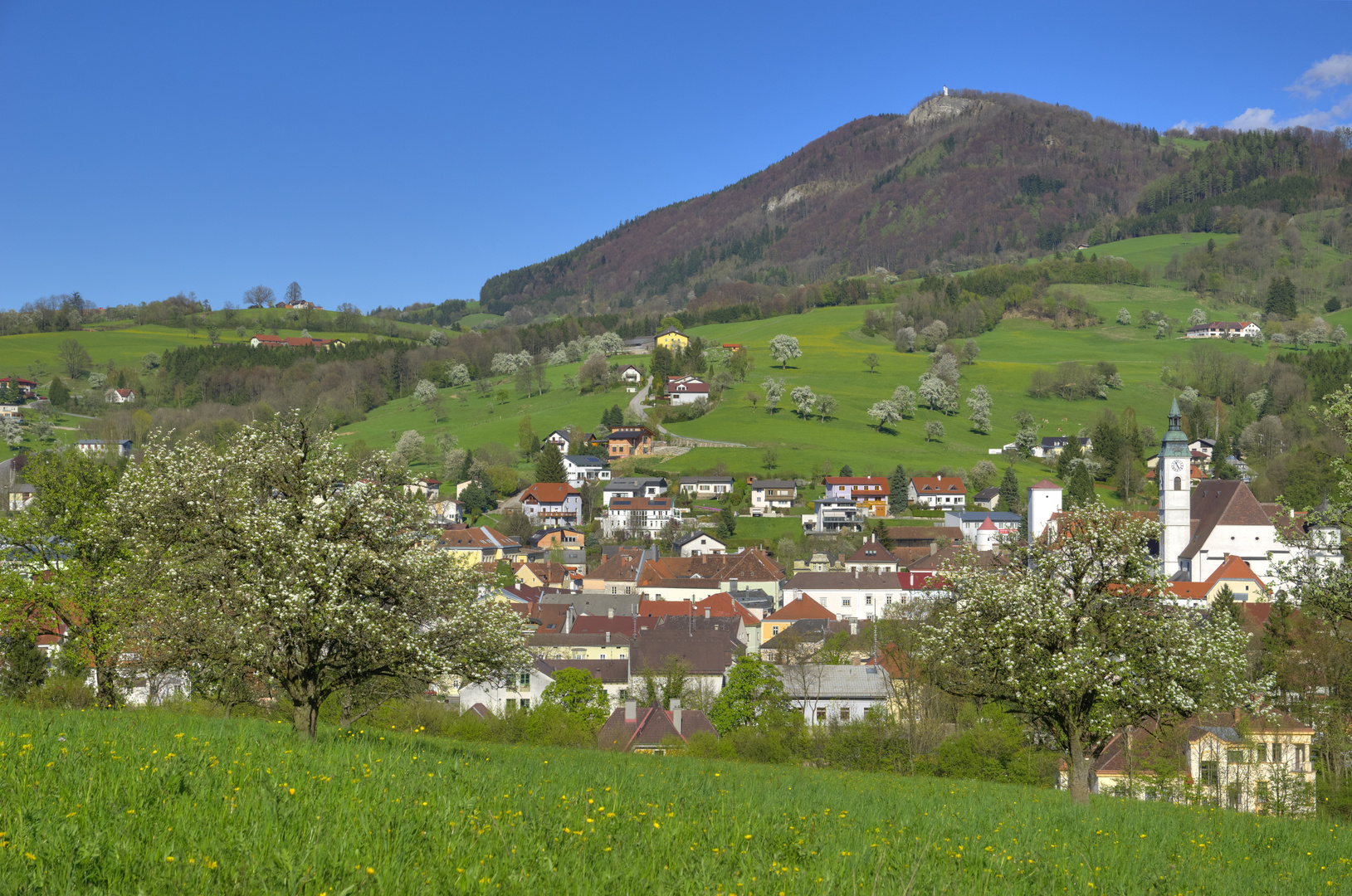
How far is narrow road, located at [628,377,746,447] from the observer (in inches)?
5315

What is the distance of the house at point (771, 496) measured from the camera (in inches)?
4589

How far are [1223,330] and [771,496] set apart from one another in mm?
127466

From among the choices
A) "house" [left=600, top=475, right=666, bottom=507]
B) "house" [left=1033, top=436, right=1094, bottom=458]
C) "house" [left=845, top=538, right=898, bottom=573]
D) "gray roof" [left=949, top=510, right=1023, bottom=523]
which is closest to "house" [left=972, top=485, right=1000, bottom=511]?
"gray roof" [left=949, top=510, right=1023, bottom=523]

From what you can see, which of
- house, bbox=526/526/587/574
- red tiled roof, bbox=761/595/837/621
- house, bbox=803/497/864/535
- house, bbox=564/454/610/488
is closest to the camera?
red tiled roof, bbox=761/595/837/621

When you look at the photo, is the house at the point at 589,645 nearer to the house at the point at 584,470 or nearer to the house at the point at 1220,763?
the house at the point at 1220,763

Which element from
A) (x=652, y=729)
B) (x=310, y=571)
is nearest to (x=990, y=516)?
(x=652, y=729)

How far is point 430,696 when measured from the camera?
3703 cm

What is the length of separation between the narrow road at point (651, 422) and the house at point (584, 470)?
41.0 ft

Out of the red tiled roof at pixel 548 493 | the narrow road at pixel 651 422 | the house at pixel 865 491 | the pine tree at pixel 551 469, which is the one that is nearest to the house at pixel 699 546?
the house at pixel 865 491

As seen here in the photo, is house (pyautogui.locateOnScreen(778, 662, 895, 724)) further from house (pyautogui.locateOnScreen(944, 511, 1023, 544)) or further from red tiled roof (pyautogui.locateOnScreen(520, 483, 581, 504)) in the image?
red tiled roof (pyautogui.locateOnScreen(520, 483, 581, 504))

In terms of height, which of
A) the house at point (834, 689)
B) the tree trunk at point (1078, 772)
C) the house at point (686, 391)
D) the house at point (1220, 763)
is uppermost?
the house at point (686, 391)

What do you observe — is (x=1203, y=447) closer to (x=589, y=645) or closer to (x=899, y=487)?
(x=899, y=487)

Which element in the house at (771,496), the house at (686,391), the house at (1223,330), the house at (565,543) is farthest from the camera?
the house at (1223,330)

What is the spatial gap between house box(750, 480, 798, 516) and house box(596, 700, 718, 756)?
241 ft
